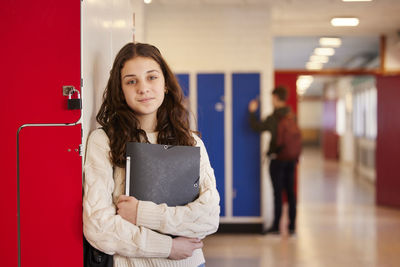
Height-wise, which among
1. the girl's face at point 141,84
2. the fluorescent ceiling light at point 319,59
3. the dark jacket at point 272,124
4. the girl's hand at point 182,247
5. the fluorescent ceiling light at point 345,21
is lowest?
the girl's hand at point 182,247

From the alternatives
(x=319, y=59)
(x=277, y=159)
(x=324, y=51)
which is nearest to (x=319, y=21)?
(x=277, y=159)

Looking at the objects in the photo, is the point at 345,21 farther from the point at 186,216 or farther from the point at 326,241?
the point at 186,216

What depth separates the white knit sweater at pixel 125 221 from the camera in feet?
4.80

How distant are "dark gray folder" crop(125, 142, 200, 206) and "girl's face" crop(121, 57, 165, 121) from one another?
0.51 ft

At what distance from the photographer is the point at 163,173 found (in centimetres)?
158

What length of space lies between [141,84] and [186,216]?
48cm

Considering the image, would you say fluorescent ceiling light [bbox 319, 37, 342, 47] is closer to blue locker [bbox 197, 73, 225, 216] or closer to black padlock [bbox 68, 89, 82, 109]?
blue locker [bbox 197, 73, 225, 216]

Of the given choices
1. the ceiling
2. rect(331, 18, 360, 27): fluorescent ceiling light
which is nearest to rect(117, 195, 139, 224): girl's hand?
the ceiling

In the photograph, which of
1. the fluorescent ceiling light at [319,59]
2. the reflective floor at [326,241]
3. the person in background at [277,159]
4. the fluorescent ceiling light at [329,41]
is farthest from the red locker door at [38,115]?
the fluorescent ceiling light at [319,59]

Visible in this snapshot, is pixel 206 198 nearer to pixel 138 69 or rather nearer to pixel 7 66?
pixel 138 69

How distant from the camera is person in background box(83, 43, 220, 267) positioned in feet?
4.85

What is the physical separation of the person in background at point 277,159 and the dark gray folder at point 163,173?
3607 millimetres

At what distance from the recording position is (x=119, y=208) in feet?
5.00

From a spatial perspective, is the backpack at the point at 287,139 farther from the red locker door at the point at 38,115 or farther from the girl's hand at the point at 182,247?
the red locker door at the point at 38,115
